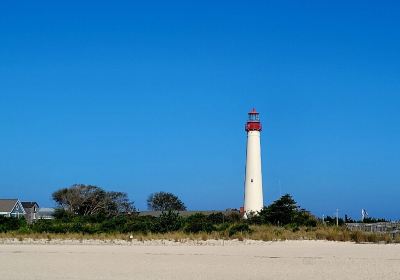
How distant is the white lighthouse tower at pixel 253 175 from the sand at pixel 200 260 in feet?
53.8

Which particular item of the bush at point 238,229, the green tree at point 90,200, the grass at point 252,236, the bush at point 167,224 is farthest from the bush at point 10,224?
the green tree at point 90,200

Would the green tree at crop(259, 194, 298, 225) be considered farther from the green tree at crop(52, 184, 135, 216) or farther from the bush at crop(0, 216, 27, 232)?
the green tree at crop(52, 184, 135, 216)

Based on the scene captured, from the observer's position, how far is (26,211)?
Result: 220 feet

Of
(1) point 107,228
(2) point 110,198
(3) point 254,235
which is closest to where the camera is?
(3) point 254,235

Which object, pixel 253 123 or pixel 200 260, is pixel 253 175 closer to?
pixel 253 123

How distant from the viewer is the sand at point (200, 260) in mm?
16906

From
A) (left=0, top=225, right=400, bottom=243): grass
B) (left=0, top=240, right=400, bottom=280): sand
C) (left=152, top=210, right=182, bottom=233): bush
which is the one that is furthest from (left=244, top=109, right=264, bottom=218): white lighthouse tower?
(left=0, top=240, right=400, bottom=280): sand

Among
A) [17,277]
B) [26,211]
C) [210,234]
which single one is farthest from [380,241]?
[26,211]

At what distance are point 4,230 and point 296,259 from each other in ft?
61.3

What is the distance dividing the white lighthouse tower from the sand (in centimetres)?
1638

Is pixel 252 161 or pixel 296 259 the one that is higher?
pixel 252 161

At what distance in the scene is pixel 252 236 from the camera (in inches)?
1148

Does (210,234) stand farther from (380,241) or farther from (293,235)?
(380,241)

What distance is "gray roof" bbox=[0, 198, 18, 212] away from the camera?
61.4m
